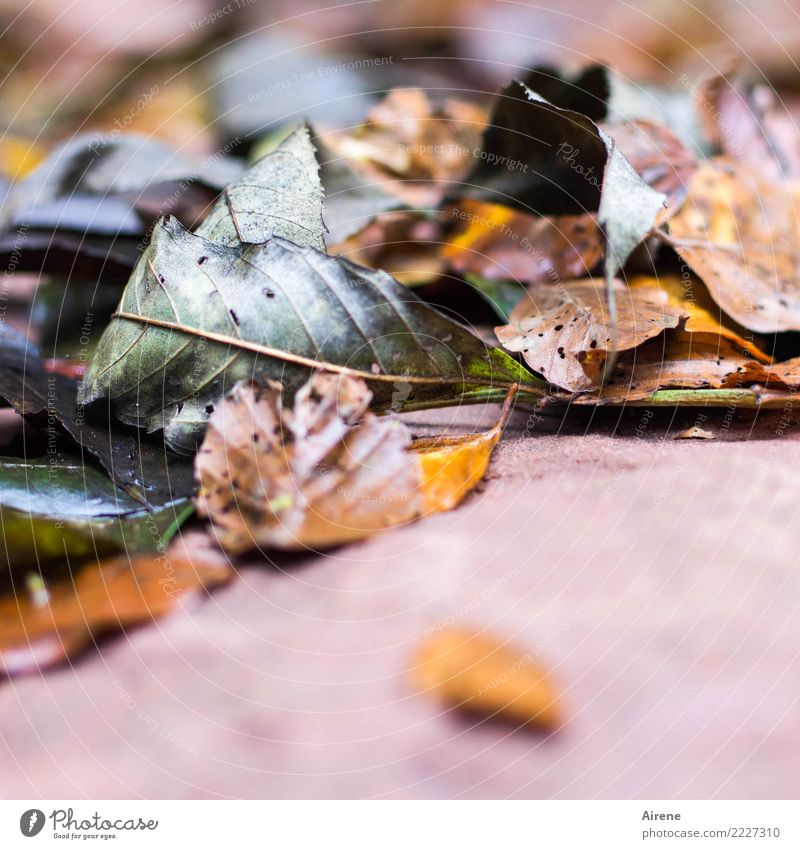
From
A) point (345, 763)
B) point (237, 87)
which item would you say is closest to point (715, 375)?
point (345, 763)

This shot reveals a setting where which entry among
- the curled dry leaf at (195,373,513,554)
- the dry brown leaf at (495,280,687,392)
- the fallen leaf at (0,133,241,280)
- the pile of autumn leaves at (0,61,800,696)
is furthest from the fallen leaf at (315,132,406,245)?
the curled dry leaf at (195,373,513,554)

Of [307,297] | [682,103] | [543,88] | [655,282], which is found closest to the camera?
[307,297]

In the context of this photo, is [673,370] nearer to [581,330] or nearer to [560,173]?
[581,330]

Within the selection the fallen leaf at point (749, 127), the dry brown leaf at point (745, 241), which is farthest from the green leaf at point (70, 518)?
the fallen leaf at point (749, 127)

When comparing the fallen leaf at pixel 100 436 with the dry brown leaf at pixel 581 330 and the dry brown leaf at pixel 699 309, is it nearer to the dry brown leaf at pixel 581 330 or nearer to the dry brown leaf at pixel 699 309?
the dry brown leaf at pixel 581 330

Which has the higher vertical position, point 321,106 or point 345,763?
point 321,106

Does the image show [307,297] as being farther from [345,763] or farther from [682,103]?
[682,103]

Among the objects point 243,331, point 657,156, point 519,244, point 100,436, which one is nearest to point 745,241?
point 657,156
